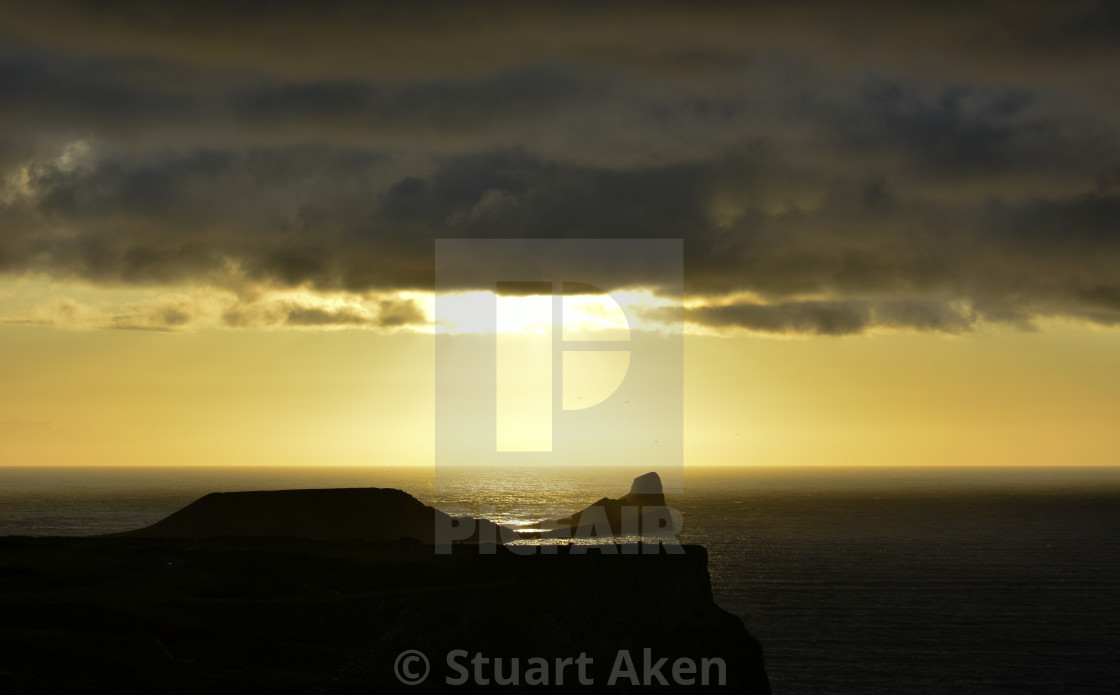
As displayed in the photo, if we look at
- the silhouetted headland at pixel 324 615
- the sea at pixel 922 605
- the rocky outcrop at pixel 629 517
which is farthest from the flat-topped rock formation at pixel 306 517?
the rocky outcrop at pixel 629 517

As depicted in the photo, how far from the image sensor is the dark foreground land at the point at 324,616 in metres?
35.8

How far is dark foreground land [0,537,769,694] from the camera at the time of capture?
3578cm

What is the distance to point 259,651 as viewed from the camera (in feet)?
135

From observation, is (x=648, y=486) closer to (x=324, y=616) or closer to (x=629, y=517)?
(x=629, y=517)

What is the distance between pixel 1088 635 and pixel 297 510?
72.7 metres

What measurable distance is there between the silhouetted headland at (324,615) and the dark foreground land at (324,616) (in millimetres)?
99

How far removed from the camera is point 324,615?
48.3 meters

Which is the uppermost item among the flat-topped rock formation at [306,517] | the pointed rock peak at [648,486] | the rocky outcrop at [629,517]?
the flat-topped rock formation at [306,517]

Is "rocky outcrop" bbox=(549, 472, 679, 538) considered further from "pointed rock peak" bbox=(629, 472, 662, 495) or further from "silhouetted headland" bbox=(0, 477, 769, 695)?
"silhouetted headland" bbox=(0, 477, 769, 695)

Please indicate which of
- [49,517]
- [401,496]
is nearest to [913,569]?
[401,496]

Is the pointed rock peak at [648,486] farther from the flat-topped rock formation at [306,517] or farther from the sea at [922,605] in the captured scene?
the flat-topped rock formation at [306,517]

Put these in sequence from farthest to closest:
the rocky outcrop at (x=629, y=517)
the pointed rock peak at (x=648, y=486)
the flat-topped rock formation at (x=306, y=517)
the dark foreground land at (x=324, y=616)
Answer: the pointed rock peak at (x=648, y=486), the rocky outcrop at (x=629, y=517), the flat-topped rock formation at (x=306, y=517), the dark foreground land at (x=324, y=616)

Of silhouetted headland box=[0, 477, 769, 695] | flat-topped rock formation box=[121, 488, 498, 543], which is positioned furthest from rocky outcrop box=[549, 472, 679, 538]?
silhouetted headland box=[0, 477, 769, 695]

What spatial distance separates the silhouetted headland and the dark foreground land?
99 millimetres
